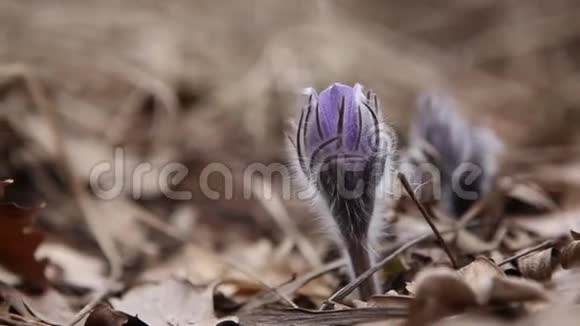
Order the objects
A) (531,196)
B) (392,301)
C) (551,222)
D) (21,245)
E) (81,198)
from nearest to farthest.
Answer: (392,301), (21,245), (551,222), (531,196), (81,198)

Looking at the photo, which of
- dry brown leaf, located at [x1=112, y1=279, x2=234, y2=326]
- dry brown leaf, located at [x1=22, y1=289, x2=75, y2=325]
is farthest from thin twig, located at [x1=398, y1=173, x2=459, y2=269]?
dry brown leaf, located at [x1=22, y1=289, x2=75, y2=325]

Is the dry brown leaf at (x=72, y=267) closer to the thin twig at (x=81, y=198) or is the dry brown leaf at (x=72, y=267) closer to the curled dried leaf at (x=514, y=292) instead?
the thin twig at (x=81, y=198)

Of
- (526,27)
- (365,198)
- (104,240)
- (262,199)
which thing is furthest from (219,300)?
(526,27)

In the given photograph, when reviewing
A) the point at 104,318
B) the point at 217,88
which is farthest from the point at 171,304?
the point at 217,88

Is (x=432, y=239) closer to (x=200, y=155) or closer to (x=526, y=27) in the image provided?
(x=200, y=155)

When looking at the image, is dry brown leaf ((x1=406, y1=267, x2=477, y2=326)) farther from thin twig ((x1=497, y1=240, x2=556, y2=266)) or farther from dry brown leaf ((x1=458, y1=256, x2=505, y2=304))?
thin twig ((x1=497, y1=240, x2=556, y2=266))

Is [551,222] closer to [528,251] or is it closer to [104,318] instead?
[528,251]
